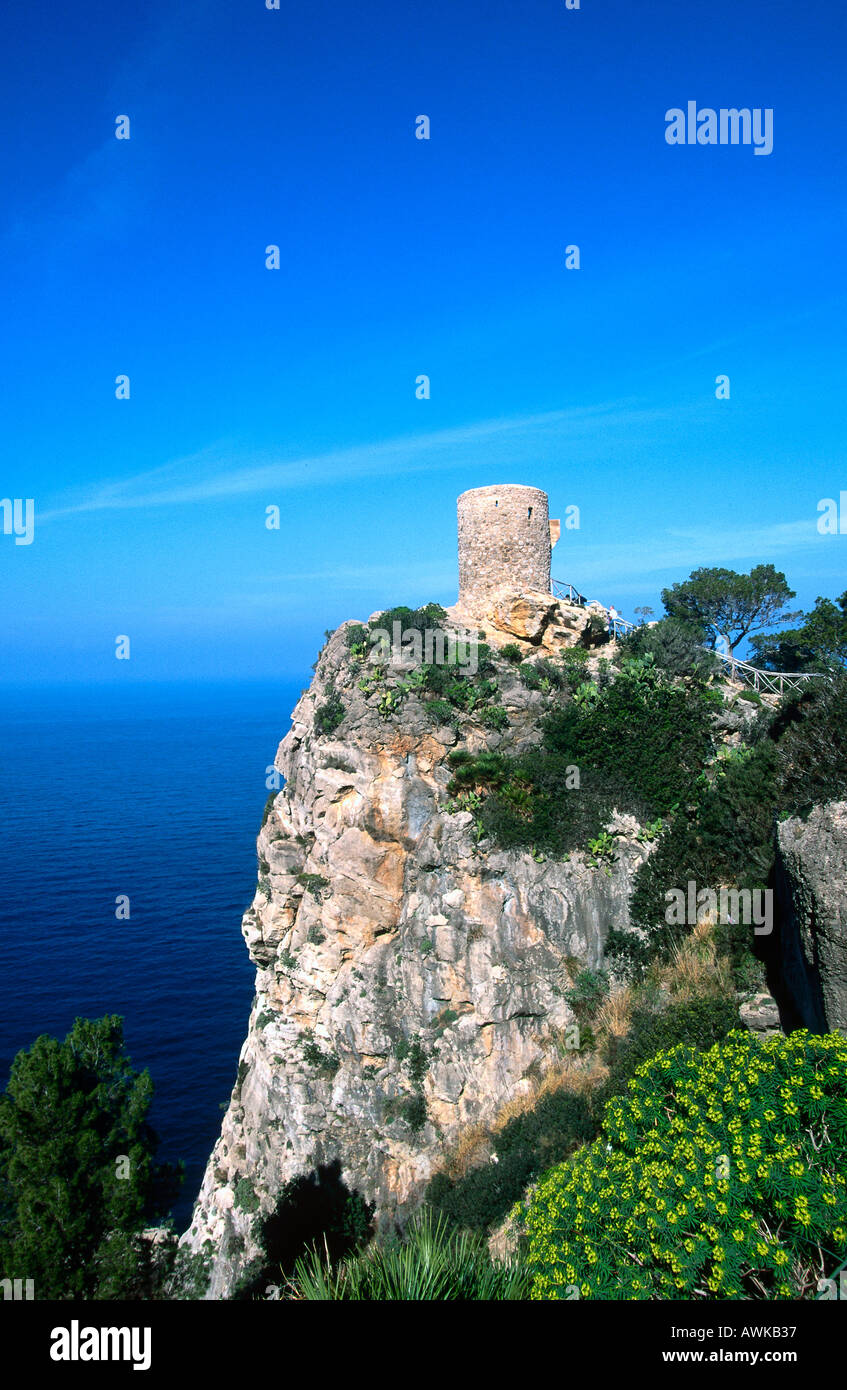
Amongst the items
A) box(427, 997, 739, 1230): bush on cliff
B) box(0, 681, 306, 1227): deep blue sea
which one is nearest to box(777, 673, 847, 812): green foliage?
box(427, 997, 739, 1230): bush on cliff

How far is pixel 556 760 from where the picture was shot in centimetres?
2003

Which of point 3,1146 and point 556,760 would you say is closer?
point 3,1146

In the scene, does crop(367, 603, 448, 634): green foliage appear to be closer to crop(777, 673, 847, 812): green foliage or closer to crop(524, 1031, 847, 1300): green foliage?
crop(777, 673, 847, 812): green foliage

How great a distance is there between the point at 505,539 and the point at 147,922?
38.2 meters

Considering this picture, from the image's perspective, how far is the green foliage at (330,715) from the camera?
21.8 m

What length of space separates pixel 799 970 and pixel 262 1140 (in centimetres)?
1469

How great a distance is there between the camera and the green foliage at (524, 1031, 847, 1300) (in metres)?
7.61

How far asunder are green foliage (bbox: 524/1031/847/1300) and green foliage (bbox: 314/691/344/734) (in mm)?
A: 13630

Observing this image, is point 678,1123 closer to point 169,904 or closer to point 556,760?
point 556,760

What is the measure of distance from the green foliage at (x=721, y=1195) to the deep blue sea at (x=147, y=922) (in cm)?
2394

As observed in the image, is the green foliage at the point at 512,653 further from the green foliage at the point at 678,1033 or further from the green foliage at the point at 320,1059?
the green foliage at the point at 320,1059
